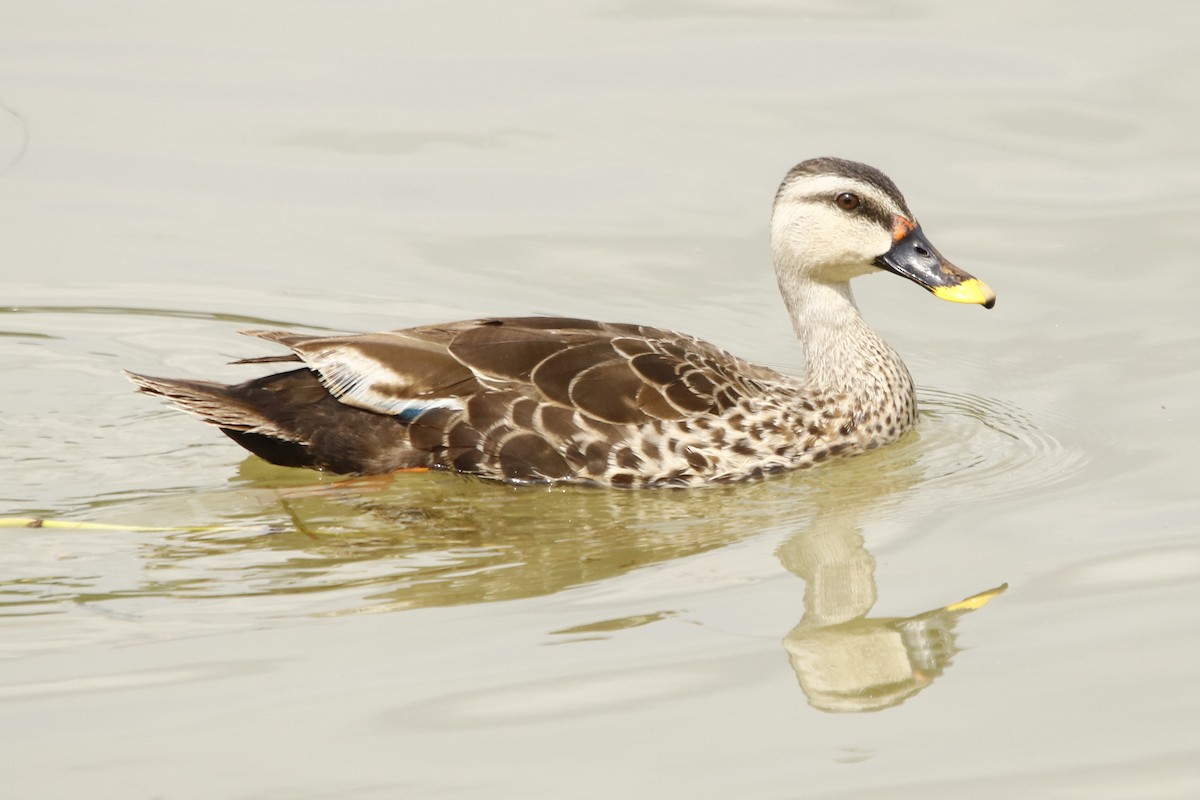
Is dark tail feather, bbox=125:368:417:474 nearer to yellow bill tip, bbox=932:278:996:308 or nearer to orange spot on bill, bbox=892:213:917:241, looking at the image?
orange spot on bill, bbox=892:213:917:241

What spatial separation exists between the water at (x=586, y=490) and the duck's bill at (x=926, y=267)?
2.91 ft

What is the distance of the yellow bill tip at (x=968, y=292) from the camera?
971 centimetres

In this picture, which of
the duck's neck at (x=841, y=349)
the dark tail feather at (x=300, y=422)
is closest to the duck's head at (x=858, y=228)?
the duck's neck at (x=841, y=349)

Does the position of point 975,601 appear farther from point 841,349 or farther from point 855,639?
point 841,349

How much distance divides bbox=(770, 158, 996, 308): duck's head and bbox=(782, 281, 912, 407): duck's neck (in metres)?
0.26

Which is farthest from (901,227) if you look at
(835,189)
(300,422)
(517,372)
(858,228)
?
(300,422)

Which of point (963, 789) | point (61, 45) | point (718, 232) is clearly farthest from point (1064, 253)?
point (61, 45)

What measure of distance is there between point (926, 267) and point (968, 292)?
0.26m

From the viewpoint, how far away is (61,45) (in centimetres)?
1480

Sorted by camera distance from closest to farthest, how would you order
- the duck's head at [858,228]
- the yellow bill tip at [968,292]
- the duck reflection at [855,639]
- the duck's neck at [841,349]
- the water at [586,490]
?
the water at [586,490] → the duck reflection at [855,639] → the yellow bill tip at [968,292] → the duck's head at [858,228] → the duck's neck at [841,349]

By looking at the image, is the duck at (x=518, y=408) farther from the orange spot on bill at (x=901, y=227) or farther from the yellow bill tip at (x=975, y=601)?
the yellow bill tip at (x=975, y=601)

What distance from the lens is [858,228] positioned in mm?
9875

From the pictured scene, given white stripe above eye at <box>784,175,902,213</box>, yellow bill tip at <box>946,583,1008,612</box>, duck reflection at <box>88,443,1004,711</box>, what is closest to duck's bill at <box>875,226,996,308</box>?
white stripe above eye at <box>784,175,902,213</box>

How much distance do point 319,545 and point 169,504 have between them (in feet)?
3.32
